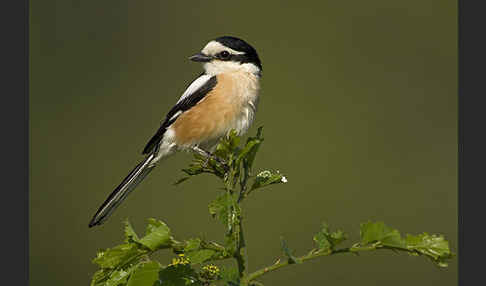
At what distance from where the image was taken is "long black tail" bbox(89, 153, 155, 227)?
244 centimetres

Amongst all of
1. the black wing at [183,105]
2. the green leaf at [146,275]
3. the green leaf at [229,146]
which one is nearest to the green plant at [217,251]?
the green leaf at [146,275]

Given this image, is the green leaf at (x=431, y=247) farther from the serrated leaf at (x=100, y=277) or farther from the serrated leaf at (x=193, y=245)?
the serrated leaf at (x=100, y=277)

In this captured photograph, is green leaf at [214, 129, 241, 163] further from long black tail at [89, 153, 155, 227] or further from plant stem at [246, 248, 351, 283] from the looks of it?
long black tail at [89, 153, 155, 227]

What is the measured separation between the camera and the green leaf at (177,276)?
1.35 m

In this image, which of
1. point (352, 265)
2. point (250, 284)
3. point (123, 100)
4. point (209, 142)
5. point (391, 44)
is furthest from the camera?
point (391, 44)

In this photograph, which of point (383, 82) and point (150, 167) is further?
point (383, 82)

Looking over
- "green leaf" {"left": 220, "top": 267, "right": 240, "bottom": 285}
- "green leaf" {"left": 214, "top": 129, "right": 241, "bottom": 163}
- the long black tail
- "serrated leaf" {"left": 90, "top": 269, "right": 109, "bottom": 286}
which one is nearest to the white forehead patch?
the long black tail

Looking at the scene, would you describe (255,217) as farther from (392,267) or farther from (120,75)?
(120,75)

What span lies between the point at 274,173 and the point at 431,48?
5111 millimetres

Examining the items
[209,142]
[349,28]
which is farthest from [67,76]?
[209,142]

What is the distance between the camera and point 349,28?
6375 mm

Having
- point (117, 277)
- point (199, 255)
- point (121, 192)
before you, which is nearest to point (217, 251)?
point (199, 255)

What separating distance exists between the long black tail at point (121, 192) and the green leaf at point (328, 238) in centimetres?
122

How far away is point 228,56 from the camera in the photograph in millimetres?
2965
